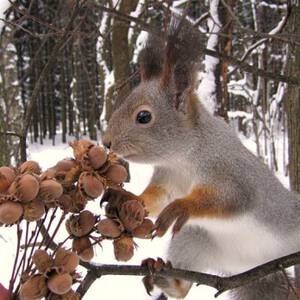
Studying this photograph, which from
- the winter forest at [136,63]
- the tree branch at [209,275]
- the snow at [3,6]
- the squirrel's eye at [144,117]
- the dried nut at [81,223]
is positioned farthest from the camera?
the snow at [3,6]

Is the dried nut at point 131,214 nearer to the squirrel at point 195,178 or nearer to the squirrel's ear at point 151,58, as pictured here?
the squirrel at point 195,178

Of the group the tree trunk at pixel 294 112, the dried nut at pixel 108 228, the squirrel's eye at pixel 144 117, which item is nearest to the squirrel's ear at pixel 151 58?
the squirrel's eye at pixel 144 117

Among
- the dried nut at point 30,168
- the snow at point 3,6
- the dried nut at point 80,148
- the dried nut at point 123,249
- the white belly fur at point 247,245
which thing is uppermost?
the snow at point 3,6

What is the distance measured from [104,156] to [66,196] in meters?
0.07

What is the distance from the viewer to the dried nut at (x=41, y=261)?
554 millimetres

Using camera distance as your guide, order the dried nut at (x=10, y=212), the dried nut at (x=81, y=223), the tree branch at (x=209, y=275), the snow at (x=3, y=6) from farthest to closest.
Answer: the snow at (x=3, y=6) → the tree branch at (x=209, y=275) → the dried nut at (x=81, y=223) → the dried nut at (x=10, y=212)

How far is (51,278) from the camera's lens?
0.55 m

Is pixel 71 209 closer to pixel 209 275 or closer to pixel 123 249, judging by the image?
pixel 123 249

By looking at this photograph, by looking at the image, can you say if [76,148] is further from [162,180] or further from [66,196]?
[162,180]

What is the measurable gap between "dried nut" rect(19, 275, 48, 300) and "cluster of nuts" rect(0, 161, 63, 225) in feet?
0.23

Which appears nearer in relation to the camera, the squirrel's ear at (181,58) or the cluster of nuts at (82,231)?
the cluster of nuts at (82,231)

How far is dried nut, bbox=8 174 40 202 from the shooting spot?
516 millimetres

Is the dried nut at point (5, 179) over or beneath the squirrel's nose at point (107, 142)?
over

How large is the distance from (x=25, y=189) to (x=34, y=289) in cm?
11
